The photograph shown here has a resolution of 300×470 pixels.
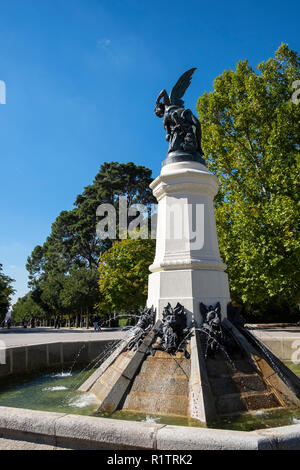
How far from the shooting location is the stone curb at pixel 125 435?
3.09 meters

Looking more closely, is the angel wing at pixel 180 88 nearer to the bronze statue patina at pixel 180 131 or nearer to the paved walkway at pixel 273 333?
the bronze statue patina at pixel 180 131

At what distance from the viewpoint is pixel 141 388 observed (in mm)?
5617

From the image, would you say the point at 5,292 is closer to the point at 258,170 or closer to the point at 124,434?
the point at 258,170

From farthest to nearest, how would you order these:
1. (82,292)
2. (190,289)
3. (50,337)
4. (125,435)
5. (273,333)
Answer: (82,292) < (50,337) < (273,333) < (190,289) < (125,435)

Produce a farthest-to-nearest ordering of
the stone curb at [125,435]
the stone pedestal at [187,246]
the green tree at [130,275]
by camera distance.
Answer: the green tree at [130,275] → the stone pedestal at [187,246] → the stone curb at [125,435]

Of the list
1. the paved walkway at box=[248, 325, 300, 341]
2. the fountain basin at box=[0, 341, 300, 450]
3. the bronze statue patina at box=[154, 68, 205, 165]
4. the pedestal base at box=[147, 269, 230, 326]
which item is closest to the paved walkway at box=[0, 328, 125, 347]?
the paved walkway at box=[248, 325, 300, 341]

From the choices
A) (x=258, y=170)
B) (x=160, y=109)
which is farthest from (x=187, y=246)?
(x=258, y=170)

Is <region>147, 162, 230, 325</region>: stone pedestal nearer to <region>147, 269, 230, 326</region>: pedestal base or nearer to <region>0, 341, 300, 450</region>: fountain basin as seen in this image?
<region>147, 269, 230, 326</region>: pedestal base

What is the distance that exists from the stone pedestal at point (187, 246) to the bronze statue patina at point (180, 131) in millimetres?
318

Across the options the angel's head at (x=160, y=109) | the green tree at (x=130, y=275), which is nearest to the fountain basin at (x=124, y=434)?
the angel's head at (x=160, y=109)

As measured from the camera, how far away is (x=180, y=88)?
336 inches

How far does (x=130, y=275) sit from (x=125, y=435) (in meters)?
26.3
